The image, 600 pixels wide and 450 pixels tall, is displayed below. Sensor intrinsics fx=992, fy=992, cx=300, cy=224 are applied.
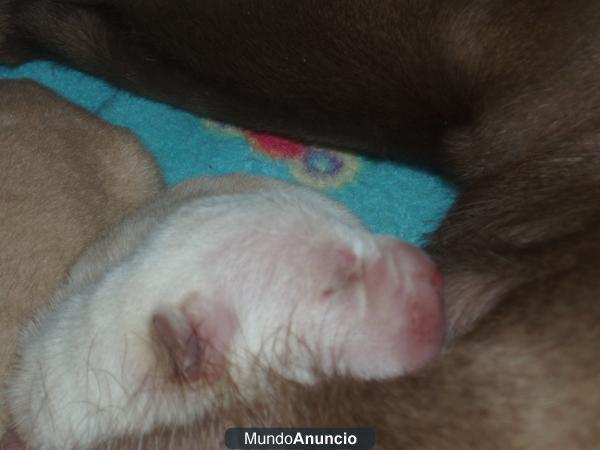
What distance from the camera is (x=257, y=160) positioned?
212 centimetres

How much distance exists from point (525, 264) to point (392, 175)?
0.83 m

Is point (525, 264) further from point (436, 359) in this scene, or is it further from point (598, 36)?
point (598, 36)

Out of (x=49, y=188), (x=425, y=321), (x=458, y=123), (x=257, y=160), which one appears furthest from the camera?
(x=257, y=160)

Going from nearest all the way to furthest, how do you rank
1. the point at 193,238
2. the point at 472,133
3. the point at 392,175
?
the point at 193,238 < the point at 472,133 < the point at 392,175

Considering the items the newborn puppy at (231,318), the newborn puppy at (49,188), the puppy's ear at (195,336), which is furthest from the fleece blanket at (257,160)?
the puppy's ear at (195,336)

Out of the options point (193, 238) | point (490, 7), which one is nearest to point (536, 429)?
point (193, 238)

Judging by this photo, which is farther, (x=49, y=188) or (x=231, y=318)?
(x=49, y=188)

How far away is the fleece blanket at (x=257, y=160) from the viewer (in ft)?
6.79

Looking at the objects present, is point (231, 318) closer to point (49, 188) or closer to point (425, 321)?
point (425, 321)

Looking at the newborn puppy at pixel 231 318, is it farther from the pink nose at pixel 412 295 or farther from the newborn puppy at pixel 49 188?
the newborn puppy at pixel 49 188

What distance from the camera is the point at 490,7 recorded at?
1.49m

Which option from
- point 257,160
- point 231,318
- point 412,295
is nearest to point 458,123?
point 412,295

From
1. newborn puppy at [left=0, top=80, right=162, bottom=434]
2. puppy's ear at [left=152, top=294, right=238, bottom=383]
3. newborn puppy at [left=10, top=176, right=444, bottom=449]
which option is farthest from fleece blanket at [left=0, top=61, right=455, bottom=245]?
puppy's ear at [left=152, top=294, right=238, bottom=383]

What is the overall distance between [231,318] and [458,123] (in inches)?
19.7
